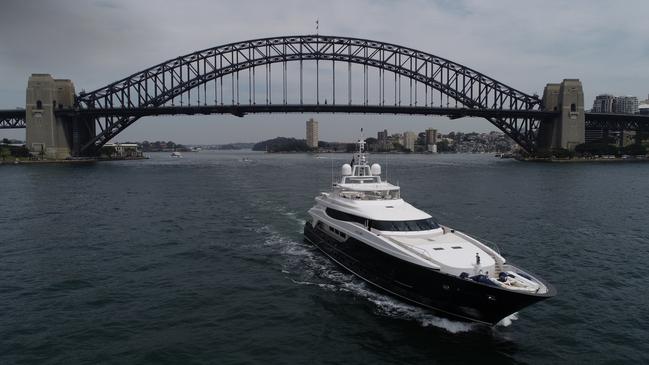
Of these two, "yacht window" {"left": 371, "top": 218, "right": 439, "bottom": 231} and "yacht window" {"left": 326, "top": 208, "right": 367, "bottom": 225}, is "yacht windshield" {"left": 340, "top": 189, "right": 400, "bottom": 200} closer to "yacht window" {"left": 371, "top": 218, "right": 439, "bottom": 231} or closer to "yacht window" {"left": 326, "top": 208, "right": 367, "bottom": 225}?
"yacht window" {"left": 326, "top": 208, "right": 367, "bottom": 225}

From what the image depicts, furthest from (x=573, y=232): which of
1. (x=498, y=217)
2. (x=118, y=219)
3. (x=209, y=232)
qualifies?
(x=118, y=219)

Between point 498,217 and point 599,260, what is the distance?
42.8 feet

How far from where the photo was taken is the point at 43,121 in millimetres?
120438

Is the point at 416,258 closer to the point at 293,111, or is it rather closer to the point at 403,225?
the point at 403,225

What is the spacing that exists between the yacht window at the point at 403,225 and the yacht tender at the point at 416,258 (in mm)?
44

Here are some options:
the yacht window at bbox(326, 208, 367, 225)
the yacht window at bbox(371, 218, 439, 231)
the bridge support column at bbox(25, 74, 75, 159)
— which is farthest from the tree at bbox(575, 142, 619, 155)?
the bridge support column at bbox(25, 74, 75, 159)

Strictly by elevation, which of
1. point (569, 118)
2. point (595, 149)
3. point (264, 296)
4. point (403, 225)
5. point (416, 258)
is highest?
point (569, 118)

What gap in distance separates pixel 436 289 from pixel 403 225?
4.60m

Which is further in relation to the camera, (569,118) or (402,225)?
(569,118)

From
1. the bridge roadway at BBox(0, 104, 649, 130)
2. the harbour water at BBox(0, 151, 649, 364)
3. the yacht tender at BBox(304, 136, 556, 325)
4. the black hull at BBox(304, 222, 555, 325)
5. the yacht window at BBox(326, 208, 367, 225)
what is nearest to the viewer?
the harbour water at BBox(0, 151, 649, 364)

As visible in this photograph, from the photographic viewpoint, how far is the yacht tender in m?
15.6

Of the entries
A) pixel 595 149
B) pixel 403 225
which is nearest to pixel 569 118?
pixel 595 149

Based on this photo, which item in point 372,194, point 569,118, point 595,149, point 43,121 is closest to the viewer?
point 372,194

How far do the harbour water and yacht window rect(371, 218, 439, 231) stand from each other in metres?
2.78
